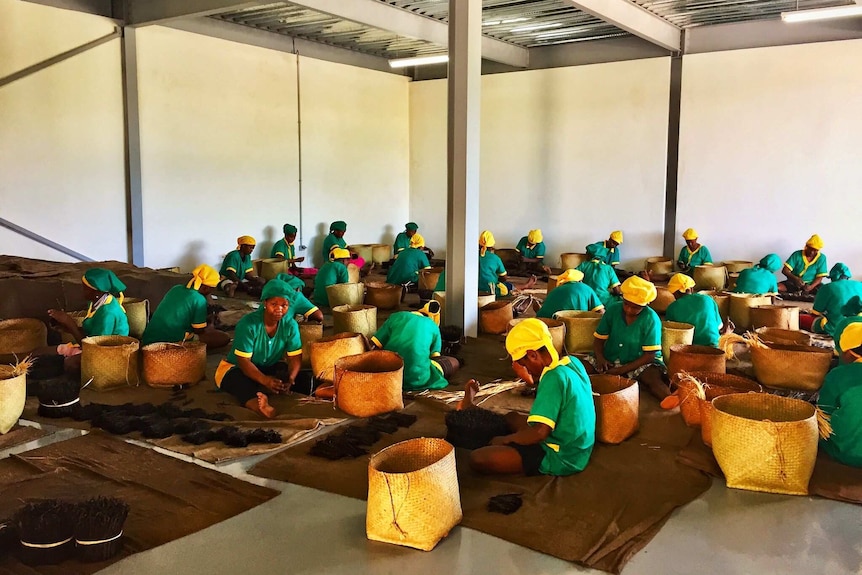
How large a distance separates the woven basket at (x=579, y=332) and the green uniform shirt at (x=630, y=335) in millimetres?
678

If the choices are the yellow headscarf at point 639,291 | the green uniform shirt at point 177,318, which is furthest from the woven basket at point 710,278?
the green uniform shirt at point 177,318

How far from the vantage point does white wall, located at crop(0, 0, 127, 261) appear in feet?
26.1

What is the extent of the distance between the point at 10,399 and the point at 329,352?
1.96 meters

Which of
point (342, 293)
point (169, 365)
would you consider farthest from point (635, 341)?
point (342, 293)

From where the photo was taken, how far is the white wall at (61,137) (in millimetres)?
7949

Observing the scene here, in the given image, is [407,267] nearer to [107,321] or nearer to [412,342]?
[412,342]

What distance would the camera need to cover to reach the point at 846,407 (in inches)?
142

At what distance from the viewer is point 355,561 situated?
282 cm

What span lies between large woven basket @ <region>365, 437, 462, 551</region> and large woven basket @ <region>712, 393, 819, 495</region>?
4.56 ft

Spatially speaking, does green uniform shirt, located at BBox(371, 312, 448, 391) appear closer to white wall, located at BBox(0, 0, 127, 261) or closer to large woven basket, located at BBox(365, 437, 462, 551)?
large woven basket, located at BBox(365, 437, 462, 551)

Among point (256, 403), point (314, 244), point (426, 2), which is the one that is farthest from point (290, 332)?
point (314, 244)

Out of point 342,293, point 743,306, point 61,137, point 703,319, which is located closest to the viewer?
point 703,319

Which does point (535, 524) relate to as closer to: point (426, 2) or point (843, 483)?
point (843, 483)

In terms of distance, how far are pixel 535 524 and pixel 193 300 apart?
3506 millimetres
